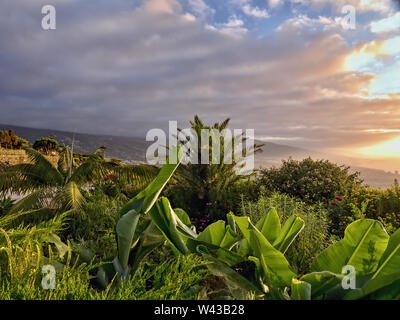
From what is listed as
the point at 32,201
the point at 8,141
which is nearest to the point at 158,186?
the point at 32,201

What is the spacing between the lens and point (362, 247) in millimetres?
1474

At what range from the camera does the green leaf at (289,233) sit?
1.74 meters

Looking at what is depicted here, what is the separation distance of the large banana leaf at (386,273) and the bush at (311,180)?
17.8ft

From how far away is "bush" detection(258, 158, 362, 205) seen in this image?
22.8ft

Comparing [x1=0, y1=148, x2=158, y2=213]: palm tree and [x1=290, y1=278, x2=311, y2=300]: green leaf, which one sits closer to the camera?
[x1=290, y1=278, x2=311, y2=300]: green leaf

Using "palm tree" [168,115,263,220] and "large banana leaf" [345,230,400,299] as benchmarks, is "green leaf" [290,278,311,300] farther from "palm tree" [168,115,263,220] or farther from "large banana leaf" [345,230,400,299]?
"palm tree" [168,115,263,220]

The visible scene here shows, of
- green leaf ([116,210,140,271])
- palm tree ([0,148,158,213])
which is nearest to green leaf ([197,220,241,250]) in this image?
green leaf ([116,210,140,271])

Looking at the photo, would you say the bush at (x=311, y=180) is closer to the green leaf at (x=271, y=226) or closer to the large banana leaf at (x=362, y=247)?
the green leaf at (x=271, y=226)

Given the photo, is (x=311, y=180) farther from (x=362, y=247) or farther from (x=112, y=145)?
(x=112, y=145)

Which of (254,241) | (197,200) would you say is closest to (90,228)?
(197,200)

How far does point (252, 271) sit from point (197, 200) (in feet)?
18.6

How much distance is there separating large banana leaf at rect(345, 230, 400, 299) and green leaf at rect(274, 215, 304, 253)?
0.44 m

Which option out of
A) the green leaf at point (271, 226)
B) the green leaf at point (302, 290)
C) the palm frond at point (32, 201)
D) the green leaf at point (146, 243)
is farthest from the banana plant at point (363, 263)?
the palm frond at point (32, 201)
